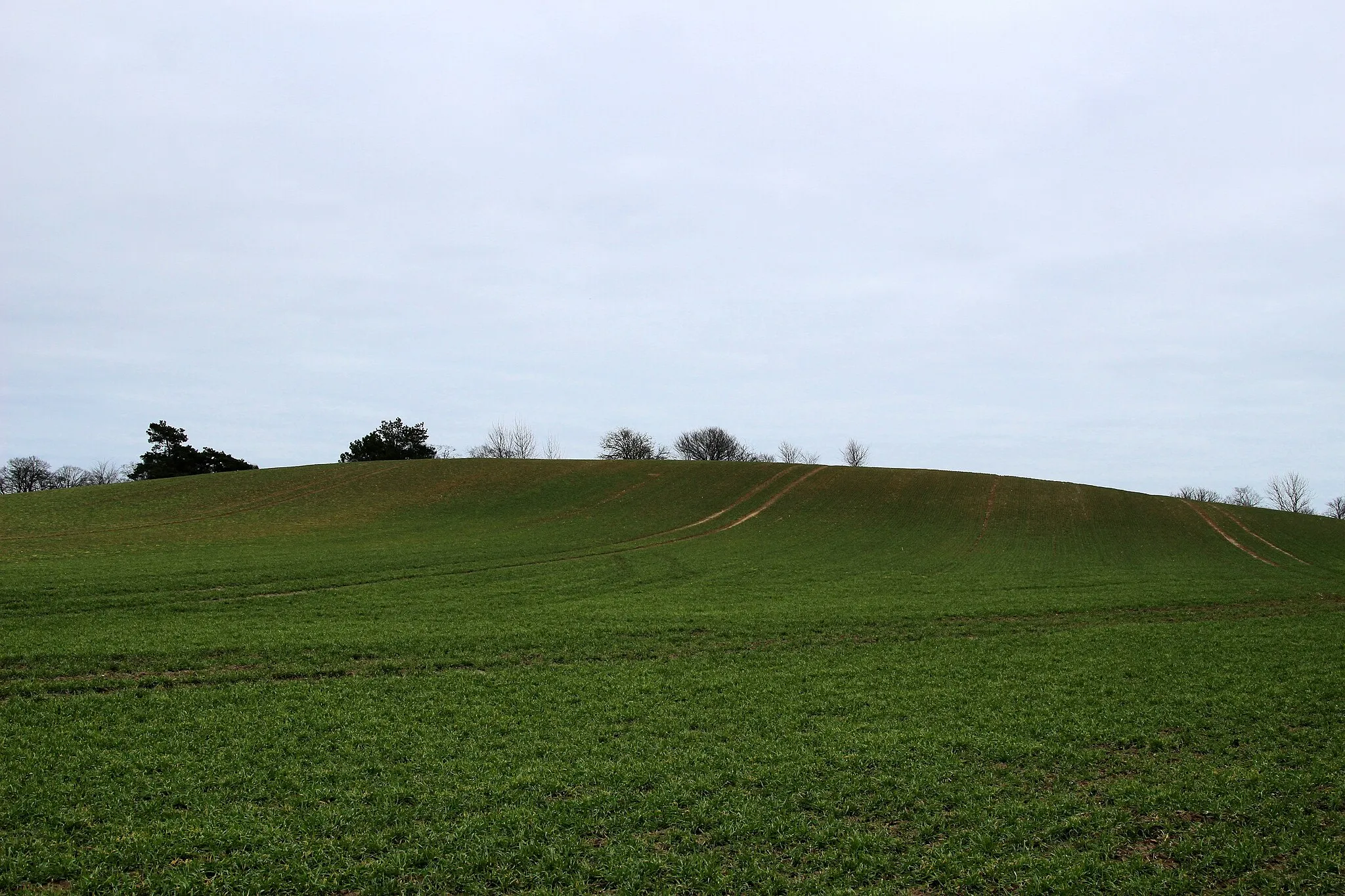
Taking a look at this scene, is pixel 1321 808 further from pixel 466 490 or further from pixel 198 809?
pixel 466 490

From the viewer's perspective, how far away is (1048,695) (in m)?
14.0

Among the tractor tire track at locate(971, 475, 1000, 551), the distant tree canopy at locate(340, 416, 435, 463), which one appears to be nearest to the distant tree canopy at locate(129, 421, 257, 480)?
the distant tree canopy at locate(340, 416, 435, 463)

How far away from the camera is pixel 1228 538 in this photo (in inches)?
1950

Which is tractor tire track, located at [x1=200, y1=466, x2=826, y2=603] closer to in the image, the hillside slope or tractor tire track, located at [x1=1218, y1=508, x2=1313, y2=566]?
the hillside slope

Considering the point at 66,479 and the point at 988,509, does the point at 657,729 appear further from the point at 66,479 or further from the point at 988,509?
the point at 66,479

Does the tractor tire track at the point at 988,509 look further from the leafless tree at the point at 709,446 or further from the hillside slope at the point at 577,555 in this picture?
the leafless tree at the point at 709,446

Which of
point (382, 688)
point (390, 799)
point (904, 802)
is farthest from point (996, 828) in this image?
point (382, 688)

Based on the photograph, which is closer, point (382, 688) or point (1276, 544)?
point (382, 688)

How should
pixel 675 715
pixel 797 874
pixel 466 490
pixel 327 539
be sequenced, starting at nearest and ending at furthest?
pixel 797 874, pixel 675 715, pixel 327 539, pixel 466 490

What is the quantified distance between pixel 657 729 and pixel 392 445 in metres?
88.6

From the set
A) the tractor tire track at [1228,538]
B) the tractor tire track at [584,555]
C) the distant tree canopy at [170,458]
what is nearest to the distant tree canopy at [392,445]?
the distant tree canopy at [170,458]

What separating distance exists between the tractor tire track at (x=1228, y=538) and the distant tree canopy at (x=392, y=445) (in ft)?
260

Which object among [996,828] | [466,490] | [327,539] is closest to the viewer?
[996,828]

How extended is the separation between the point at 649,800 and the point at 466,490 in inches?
2104
